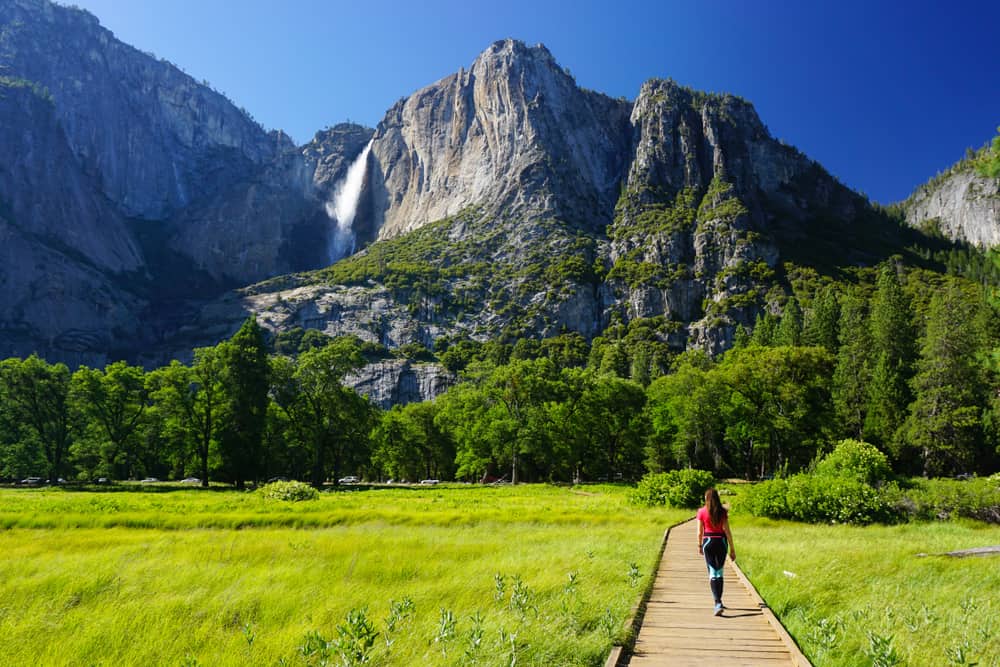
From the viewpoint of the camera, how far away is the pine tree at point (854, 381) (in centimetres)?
6688

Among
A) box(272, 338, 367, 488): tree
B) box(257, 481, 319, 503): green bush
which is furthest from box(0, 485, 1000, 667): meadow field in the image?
box(272, 338, 367, 488): tree

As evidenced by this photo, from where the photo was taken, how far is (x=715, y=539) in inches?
396

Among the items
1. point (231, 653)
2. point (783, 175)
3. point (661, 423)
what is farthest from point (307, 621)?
point (783, 175)

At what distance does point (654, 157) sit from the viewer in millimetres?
189375

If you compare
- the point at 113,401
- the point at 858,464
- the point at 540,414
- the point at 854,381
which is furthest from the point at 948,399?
the point at 113,401

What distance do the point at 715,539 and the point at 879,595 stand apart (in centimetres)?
380

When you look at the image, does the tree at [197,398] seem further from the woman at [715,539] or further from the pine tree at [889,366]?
the pine tree at [889,366]

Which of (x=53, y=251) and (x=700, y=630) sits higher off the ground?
(x=53, y=251)

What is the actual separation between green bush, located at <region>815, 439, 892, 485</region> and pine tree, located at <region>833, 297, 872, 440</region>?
126 ft

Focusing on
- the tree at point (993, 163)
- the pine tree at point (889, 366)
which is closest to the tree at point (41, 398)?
the tree at point (993, 163)

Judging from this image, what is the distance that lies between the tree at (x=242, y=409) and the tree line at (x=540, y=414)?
136 millimetres

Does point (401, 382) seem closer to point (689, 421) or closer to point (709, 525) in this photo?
point (689, 421)

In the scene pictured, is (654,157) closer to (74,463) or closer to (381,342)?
(381,342)

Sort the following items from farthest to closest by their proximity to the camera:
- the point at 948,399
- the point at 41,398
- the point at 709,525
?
the point at 948,399, the point at 41,398, the point at 709,525
